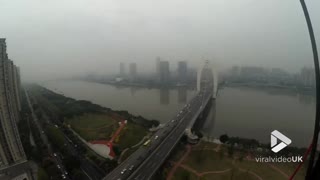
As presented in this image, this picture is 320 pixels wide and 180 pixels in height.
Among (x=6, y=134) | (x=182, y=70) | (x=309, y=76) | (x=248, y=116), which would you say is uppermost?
(x=309, y=76)

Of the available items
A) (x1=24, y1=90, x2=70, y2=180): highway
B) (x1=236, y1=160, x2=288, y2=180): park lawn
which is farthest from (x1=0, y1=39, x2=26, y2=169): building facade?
(x1=236, y1=160, x2=288, y2=180): park lawn

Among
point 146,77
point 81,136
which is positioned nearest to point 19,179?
point 81,136

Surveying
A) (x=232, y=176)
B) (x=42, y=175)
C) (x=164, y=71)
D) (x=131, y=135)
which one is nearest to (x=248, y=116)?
(x=131, y=135)

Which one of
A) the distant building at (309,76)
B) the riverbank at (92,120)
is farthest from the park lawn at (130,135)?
the distant building at (309,76)

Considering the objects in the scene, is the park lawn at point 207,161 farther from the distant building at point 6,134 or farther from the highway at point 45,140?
the distant building at point 6,134

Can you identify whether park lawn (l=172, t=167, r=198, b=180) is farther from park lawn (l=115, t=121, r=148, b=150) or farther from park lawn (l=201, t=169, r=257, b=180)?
park lawn (l=115, t=121, r=148, b=150)

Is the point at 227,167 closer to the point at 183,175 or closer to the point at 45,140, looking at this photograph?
the point at 183,175

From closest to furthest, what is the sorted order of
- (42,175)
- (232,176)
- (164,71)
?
1. (42,175)
2. (232,176)
3. (164,71)
